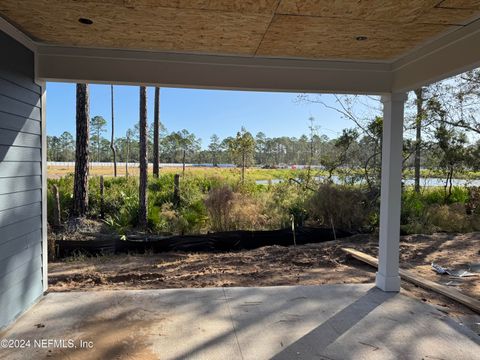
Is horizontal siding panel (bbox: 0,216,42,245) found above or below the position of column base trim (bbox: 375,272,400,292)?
above

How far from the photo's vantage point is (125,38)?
3.09 m

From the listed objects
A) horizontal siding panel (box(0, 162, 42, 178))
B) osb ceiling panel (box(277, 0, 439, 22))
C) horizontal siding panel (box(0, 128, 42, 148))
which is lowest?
horizontal siding panel (box(0, 162, 42, 178))

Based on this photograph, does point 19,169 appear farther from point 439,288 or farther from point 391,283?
point 439,288

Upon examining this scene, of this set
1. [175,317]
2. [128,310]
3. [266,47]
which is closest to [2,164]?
[128,310]

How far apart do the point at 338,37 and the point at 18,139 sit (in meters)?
2.86

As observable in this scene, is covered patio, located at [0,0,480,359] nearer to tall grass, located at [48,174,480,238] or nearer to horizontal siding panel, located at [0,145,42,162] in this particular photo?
horizontal siding panel, located at [0,145,42,162]

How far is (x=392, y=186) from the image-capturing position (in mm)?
4000

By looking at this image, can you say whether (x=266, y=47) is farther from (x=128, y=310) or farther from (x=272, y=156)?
(x=272, y=156)

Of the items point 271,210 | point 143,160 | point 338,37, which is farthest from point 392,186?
point 143,160

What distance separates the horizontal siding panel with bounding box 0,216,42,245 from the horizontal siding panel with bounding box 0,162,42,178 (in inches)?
16.7

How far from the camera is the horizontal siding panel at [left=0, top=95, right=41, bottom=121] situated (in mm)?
2861

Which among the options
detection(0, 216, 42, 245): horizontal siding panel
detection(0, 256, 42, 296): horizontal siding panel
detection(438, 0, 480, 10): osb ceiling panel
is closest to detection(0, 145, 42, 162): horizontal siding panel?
detection(0, 216, 42, 245): horizontal siding panel

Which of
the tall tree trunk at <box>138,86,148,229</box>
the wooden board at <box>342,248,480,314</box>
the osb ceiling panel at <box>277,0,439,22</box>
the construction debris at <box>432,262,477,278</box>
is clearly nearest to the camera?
the osb ceiling panel at <box>277,0,439,22</box>

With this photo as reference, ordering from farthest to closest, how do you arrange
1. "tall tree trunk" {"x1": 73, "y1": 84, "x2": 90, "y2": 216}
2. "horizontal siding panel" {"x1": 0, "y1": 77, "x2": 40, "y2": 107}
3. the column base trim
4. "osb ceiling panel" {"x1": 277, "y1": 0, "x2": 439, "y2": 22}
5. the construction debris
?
"tall tree trunk" {"x1": 73, "y1": 84, "x2": 90, "y2": 216} < the construction debris < the column base trim < "horizontal siding panel" {"x1": 0, "y1": 77, "x2": 40, "y2": 107} < "osb ceiling panel" {"x1": 277, "y1": 0, "x2": 439, "y2": 22}
